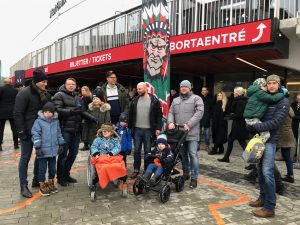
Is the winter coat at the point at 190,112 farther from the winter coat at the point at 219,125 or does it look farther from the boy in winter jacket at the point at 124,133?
the winter coat at the point at 219,125

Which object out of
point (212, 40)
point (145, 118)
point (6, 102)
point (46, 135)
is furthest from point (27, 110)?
point (212, 40)

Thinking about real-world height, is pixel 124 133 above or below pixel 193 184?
above

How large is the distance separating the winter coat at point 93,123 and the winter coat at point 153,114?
1.70 ft

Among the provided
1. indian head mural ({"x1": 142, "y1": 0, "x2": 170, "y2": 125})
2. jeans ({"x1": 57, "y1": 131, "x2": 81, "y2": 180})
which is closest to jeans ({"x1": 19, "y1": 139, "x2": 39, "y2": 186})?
jeans ({"x1": 57, "y1": 131, "x2": 81, "y2": 180})

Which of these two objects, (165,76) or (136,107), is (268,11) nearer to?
(165,76)

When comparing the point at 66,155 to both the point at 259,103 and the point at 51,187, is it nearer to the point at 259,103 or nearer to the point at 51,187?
the point at 51,187

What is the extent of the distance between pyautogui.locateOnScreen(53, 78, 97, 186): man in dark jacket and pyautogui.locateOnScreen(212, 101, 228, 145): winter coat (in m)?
3.97

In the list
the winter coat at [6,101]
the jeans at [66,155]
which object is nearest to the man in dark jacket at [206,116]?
the jeans at [66,155]

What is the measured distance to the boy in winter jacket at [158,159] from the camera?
177 inches

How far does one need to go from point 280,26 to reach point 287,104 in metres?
3.71

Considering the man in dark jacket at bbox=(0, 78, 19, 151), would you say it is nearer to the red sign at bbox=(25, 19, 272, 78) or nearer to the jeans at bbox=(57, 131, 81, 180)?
the red sign at bbox=(25, 19, 272, 78)

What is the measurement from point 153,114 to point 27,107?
2.15m

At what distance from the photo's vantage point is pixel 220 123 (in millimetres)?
7855

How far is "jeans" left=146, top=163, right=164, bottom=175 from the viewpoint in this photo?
177 inches
